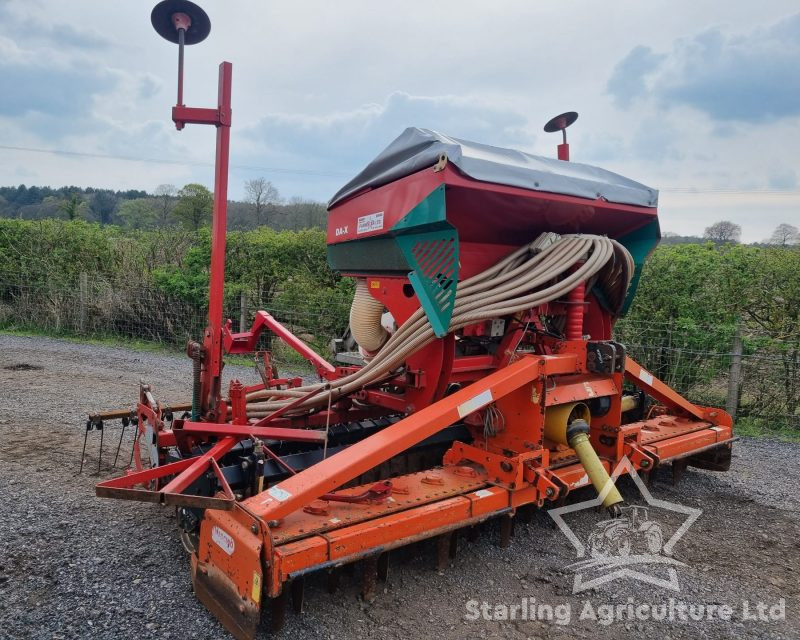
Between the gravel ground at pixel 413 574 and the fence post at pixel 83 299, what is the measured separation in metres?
6.89

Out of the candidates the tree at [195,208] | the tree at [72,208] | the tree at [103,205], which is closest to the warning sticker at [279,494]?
the tree at [195,208]

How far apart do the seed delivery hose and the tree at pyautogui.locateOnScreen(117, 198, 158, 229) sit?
105 ft

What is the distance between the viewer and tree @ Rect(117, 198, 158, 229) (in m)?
33.2

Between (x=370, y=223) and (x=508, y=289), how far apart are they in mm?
975

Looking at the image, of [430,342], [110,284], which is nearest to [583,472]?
[430,342]

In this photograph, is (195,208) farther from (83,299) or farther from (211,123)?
(211,123)

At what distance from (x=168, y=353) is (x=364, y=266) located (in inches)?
267

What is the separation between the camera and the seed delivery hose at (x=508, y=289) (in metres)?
3.24

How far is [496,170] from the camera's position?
124 inches

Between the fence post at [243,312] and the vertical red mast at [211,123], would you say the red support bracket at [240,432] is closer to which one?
the vertical red mast at [211,123]

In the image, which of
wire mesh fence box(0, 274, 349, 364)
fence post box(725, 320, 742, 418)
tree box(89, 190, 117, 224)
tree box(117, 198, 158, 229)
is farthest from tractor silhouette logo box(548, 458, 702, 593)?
tree box(89, 190, 117, 224)

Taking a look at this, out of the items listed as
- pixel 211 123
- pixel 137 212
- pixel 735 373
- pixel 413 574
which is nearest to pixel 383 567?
pixel 413 574

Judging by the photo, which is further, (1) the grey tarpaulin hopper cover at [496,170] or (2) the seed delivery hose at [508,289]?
(2) the seed delivery hose at [508,289]

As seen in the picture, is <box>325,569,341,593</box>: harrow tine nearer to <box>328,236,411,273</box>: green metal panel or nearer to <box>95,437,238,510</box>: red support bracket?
<box>95,437,238,510</box>: red support bracket
